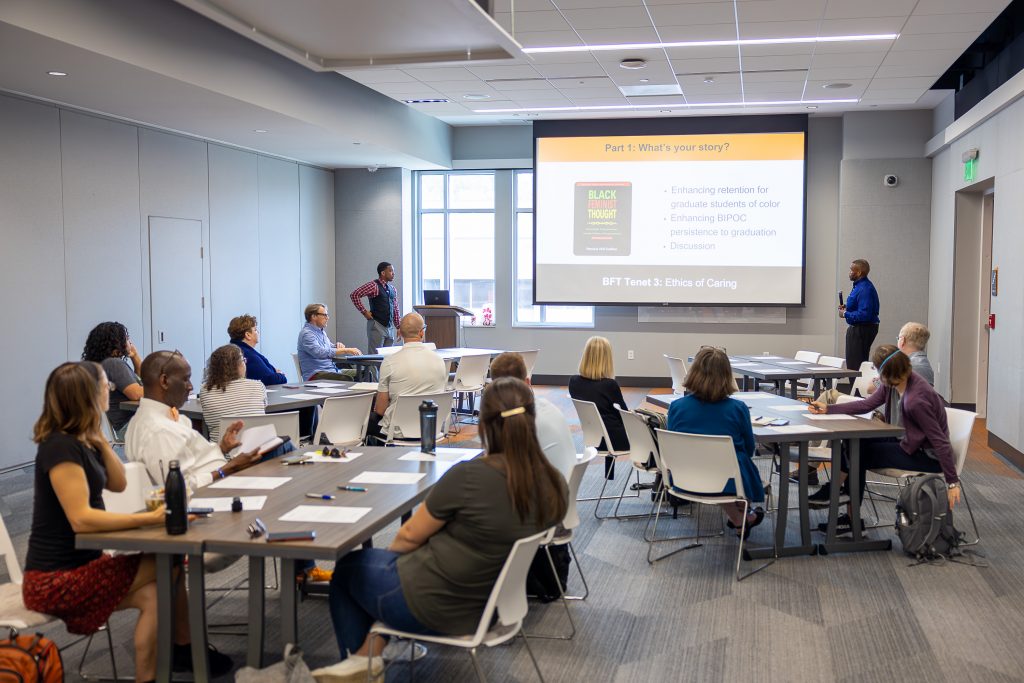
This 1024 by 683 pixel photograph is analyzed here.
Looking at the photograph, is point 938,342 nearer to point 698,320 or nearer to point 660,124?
point 698,320

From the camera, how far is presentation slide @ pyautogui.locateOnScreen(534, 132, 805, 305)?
484 inches

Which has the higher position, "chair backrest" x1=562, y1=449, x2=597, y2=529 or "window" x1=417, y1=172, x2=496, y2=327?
"window" x1=417, y1=172, x2=496, y2=327

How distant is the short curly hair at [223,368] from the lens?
207 inches

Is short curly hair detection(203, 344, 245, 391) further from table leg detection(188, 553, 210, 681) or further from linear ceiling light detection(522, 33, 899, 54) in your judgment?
linear ceiling light detection(522, 33, 899, 54)

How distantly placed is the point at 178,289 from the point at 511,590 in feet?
25.4

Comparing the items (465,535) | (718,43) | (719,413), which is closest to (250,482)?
(465,535)

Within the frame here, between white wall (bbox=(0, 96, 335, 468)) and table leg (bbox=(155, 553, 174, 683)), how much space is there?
5280 mm

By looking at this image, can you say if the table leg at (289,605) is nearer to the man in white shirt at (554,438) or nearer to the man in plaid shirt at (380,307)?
the man in white shirt at (554,438)

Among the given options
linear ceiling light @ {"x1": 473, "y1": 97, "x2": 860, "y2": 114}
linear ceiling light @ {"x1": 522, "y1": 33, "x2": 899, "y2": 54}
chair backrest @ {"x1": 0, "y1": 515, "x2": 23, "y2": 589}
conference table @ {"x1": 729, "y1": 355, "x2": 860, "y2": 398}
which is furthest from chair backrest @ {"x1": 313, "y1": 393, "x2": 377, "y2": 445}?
linear ceiling light @ {"x1": 473, "y1": 97, "x2": 860, "y2": 114}

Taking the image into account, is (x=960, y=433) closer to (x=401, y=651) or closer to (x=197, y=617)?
(x=401, y=651)

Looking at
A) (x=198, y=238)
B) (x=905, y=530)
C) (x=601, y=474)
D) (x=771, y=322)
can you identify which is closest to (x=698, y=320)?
(x=771, y=322)

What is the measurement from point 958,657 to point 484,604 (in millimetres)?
2173

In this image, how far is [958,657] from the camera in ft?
12.5

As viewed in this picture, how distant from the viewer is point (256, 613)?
304 centimetres
